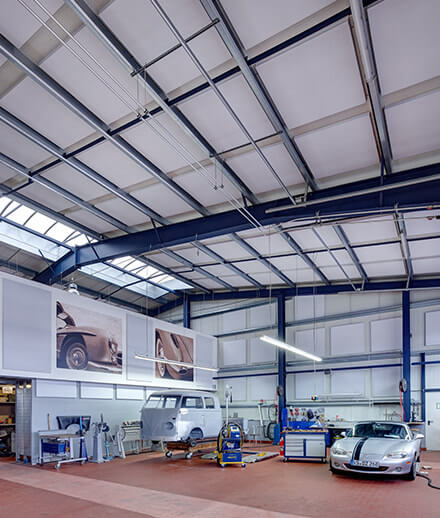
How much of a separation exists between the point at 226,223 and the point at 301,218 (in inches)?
78.6

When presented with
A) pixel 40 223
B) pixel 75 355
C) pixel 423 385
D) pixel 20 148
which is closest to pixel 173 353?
pixel 75 355

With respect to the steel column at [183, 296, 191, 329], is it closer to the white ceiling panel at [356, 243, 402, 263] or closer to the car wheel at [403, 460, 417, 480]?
the white ceiling panel at [356, 243, 402, 263]

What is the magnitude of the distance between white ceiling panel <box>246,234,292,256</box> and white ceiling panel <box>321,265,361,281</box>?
2.44 meters

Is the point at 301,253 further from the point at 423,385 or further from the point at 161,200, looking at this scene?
the point at 423,385

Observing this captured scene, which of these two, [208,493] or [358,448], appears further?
[358,448]

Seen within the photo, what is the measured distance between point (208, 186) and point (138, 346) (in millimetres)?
7791

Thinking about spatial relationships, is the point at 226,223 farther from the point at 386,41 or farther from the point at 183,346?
the point at 183,346

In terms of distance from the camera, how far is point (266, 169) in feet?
32.3

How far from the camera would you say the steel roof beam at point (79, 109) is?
22.2ft

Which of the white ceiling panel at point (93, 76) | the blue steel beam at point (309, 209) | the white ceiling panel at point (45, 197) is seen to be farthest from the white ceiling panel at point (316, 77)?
the white ceiling panel at point (45, 197)

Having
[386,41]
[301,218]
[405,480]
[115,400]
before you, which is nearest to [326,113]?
[386,41]

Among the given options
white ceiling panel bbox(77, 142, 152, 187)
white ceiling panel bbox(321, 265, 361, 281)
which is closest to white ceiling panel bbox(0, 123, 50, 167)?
white ceiling panel bbox(77, 142, 152, 187)

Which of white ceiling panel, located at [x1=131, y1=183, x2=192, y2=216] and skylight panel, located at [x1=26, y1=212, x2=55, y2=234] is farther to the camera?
skylight panel, located at [x1=26, y1=212, x2=55, y2=234]

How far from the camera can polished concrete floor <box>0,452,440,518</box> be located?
6.52m
